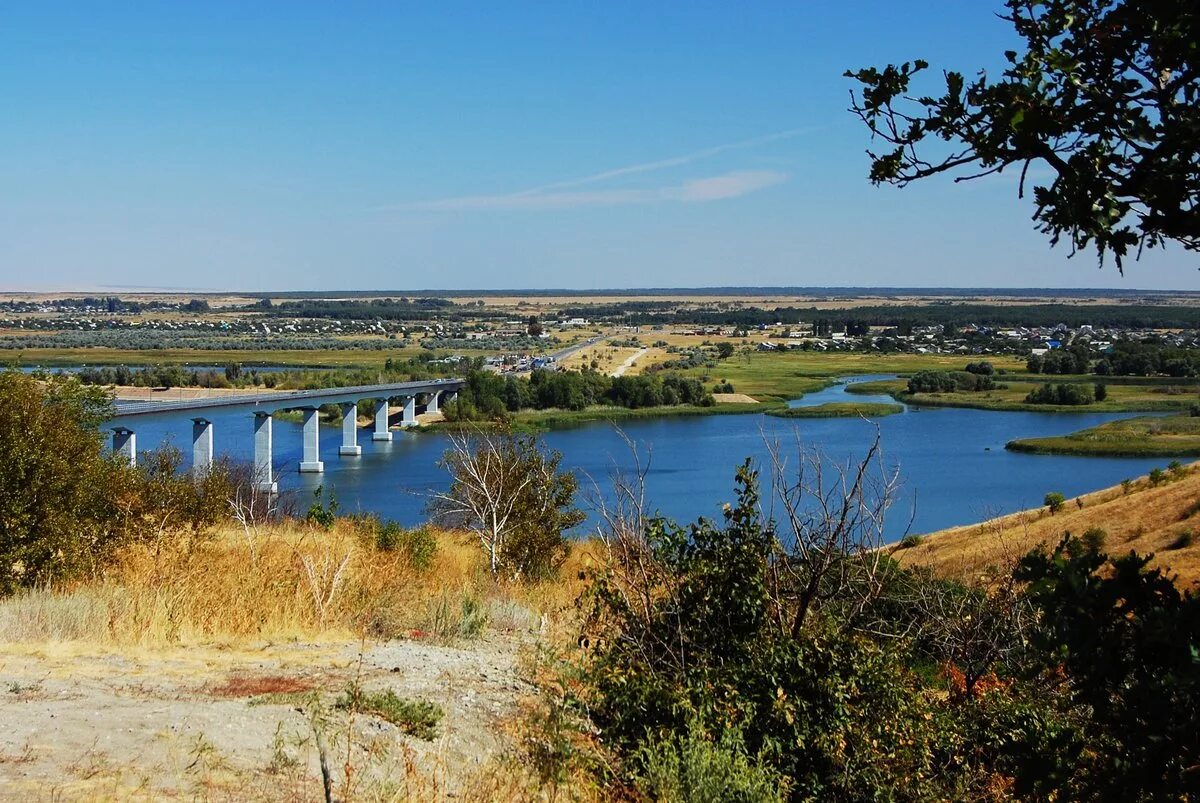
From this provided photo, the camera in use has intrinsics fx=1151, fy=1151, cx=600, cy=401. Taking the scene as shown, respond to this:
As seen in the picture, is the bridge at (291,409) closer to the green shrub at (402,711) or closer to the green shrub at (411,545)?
the green shrub at (411,545)

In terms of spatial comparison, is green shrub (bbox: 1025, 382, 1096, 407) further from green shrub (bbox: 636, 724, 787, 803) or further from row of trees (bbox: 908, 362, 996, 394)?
green shrub (bbox: 636, 724, 787, 803)

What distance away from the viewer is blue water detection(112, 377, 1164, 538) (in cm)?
3497

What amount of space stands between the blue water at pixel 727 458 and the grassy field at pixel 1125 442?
3.67 feet

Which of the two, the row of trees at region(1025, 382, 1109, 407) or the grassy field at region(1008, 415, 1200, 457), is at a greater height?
the row of trees at region(1025, 382, 1109, 407)

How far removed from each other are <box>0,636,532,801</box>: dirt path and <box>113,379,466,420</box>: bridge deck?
36.6 metres

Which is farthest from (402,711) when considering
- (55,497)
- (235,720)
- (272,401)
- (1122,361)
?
(1122,361)

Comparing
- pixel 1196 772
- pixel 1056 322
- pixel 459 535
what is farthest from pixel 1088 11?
pixel 1056 322

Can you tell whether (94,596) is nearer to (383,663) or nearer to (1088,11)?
(383,663)

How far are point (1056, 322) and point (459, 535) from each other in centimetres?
14371

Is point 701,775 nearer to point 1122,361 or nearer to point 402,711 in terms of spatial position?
point 402,711

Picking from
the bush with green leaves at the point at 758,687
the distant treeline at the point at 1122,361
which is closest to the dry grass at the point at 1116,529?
the bush with green leaves at the point at 758,687

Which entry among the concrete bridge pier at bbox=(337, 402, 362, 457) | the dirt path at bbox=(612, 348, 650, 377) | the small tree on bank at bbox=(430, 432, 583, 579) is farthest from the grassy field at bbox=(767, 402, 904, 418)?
the small tree on bank at bbox=(430, 432, 583, 579)

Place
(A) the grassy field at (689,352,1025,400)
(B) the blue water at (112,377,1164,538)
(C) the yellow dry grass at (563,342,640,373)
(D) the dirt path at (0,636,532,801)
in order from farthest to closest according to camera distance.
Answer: (C) the yellow dry grass at (563,342,640,373) → (A) the grassy field at (689,352,1025,400) → (B) the blue water at (112,377,1164,538) → (D) the dirt path at (0,636,532,801)

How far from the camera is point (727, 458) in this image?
146 ft
